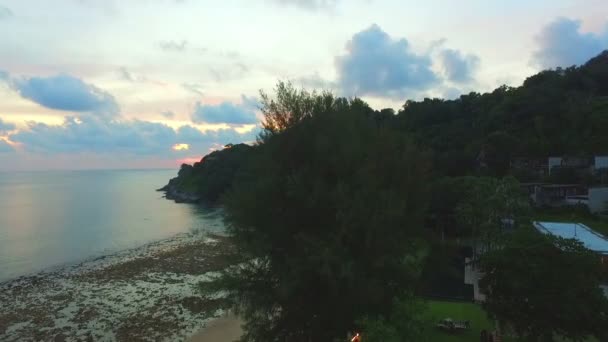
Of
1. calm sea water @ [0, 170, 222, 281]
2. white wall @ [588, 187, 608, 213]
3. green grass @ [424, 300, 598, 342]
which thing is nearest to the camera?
green grass @ [424, 300, 598, 342]

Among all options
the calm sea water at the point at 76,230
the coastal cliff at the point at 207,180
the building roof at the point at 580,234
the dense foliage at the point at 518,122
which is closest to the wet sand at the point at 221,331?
the building roof at the point at 580,234

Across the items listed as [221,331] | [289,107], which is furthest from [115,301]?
[289,107]

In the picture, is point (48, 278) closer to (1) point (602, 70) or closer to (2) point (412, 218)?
(2) point (412, 218)

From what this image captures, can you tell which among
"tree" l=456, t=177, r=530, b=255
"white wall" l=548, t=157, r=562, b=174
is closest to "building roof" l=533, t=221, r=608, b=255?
"tree" l=456, t=177, r=530, b=255

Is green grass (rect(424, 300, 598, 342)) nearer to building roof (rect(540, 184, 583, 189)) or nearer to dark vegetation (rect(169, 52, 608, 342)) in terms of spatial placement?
dark vegetation (rect(169, 52, 608, 342))

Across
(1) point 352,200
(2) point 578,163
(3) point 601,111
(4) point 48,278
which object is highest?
(3) point 601,111

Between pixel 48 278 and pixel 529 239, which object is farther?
pixel 48 278

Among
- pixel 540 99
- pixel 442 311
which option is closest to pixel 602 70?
pixel 540 99

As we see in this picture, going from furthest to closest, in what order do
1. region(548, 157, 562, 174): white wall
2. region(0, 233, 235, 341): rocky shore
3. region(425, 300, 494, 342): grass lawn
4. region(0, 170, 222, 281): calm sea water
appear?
region(548, 157, 562, 174): white wall, region(0, 170, 222, 281): calm sea water, region(0, 233, 235, 341): rocky shore, region(425, 300, 494, 342): grass lawn
